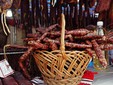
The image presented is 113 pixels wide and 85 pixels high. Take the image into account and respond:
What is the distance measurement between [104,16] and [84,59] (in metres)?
0.56

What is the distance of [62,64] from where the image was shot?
32.7 inches

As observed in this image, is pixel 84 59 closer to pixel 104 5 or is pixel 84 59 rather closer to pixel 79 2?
pixel 104 5

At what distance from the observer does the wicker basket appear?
0.83m

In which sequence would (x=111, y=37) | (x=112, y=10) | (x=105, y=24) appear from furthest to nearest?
1. (x=105, y=24)
2. (x=112, y=10)
3. (x=111, y=37)

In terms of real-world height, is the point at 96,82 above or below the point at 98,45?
below

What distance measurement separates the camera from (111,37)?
945mm

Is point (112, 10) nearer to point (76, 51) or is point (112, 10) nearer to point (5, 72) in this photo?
point (76, 51)

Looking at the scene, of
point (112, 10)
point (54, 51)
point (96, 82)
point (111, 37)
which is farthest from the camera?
point (112, 10)

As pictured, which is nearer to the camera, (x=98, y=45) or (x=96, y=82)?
(x=98, y=45)

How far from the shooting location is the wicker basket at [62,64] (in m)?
0.83

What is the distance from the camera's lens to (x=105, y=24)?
4.64ft

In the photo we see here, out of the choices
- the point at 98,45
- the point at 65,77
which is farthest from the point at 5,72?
the point at 98,45

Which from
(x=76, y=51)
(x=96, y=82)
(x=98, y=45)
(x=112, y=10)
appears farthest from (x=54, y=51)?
(x=112, y=10)

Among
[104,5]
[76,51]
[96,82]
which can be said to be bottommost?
[96,82]
